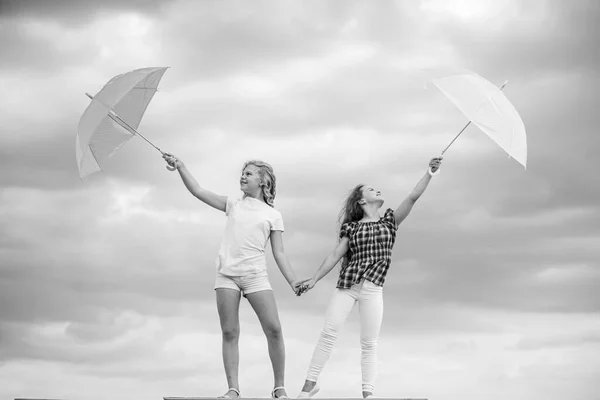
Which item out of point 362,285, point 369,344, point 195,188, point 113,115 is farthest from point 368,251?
point 113,115

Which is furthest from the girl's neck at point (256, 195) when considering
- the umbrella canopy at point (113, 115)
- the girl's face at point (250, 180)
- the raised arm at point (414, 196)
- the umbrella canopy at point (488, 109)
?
the umbrella canopy at point (488, 109)

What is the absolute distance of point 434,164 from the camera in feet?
32.3

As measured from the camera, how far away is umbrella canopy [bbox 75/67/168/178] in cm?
943

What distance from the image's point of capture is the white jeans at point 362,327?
9367 millimetres

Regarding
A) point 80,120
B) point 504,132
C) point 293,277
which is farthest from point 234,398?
point 504,132

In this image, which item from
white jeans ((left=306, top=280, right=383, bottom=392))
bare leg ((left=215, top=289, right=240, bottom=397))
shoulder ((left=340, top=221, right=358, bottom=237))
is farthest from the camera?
shoulder ((left=340, top=221, right=358, bottom=237))

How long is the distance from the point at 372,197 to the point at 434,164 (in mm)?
938

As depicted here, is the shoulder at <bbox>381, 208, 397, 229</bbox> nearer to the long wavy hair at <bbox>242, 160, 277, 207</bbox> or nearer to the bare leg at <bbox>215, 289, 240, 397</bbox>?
the long wavy hair at <bbox>242, 160, 277, 207</bbox>

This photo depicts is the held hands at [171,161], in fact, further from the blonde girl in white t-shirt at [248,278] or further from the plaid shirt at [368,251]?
the plaid shirt at [368,251]

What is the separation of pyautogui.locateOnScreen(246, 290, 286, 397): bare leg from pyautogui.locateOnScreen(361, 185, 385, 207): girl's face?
1980mm

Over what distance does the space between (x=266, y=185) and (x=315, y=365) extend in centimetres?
238

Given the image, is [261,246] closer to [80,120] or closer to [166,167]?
[166,167]

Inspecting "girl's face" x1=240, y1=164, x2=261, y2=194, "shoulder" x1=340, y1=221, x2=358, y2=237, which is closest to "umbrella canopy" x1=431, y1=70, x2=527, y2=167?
"shoulder" x1=340, y1=221, x2=358, y2=237

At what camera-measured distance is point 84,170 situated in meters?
9.45
